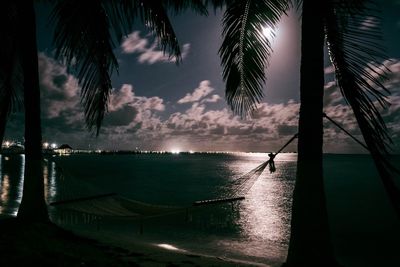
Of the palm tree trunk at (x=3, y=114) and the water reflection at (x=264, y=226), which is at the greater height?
the palm tree trunk at (x=3, y=114)

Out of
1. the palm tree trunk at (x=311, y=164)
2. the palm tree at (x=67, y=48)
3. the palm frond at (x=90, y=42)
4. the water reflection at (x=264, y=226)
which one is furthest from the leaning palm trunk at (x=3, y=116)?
the water reflection at (x=264, y=226)

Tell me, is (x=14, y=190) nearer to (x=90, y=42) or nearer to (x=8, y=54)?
(x=8, y=54)

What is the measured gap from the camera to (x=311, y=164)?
12.1ft

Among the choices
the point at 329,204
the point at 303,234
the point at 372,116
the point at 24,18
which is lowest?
the point at 329,204

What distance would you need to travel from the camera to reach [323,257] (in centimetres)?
371

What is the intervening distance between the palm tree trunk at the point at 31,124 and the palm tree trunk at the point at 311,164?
14.7 feet

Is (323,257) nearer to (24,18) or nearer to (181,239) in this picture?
(24,18)

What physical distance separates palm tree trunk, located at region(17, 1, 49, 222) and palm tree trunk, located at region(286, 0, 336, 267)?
14.7ft

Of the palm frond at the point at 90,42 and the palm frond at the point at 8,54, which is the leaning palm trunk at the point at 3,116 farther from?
the palm frond at the point at 90,42

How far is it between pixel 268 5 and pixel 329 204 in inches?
963

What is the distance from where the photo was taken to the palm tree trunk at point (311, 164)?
3666mm

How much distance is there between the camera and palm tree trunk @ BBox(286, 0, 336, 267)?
12.0 feet

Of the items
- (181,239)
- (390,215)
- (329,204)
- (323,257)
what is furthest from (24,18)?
(329,204)

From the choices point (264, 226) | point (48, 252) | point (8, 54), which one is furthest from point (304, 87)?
point (264, 226)
